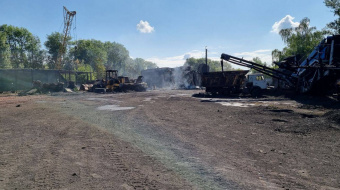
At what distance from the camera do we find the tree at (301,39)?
1826 inches

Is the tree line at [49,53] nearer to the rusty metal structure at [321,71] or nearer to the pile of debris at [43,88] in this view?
the pile of debris at [43,88]

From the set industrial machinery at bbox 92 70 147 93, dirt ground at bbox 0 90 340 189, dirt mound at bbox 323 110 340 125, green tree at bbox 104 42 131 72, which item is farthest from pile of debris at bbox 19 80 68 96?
green tree at bbox 104 42 131 72

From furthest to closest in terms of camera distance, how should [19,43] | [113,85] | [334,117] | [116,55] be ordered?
[116,55], [19,43], [113,85], [334,117]

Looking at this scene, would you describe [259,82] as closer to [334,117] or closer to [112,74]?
[112,74]

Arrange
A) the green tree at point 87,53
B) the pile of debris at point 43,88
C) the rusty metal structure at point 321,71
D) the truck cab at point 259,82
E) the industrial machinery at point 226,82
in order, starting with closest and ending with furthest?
the rusty metal structure at point 321,71 < the industrial machinery at point 226,82 < the pile of debris at point 43,88 < the truck cab at point 259,82 < the green tree at point 87,53

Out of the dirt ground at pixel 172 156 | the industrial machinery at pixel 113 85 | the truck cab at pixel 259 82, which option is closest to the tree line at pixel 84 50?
the truck cab at pixel 259 82

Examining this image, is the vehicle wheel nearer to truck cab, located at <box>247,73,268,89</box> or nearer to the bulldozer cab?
truck cab, located at <box>247,73,268,89</box>

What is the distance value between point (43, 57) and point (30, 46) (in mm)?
4843

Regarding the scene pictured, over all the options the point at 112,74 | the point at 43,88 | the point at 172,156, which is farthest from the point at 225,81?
the point at 43,88

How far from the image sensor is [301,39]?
49062mm

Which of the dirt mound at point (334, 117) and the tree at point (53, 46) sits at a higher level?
the tree at point (53, 46)

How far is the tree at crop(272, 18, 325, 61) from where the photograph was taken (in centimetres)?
4638

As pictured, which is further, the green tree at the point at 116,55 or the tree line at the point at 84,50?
the green tree at the point at 116,55

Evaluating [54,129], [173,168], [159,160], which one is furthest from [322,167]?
[54,129]
